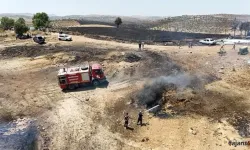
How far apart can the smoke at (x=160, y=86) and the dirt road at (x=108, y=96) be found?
57.7 inches

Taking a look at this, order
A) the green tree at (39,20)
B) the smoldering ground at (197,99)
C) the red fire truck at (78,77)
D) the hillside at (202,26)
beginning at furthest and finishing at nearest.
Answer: the hillside at (202,26), the green tree at (39,20), the red fire truck at (78,77), the smoldering ground at (197,99)

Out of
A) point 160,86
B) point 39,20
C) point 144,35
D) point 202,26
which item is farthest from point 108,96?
point 202,26

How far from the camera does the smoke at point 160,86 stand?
30.3 m

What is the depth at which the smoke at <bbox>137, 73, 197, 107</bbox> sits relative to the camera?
3030cm

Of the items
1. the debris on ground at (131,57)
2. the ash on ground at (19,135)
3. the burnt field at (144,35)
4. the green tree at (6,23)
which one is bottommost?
the ash on ground at (19,135)

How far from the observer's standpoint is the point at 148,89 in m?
32.2

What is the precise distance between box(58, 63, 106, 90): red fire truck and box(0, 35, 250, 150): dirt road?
1076 millimetres

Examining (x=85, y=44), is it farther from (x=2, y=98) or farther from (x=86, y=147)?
(x=86, y=147)

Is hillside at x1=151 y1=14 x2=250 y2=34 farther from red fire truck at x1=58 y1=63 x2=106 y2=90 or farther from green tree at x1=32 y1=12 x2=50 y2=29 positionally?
red fire truck at x1=58 y1=63 x2=106 y2=90

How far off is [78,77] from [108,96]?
4.74 metres

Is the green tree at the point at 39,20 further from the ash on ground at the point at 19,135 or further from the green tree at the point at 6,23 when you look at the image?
the ash on ground at the point at 19,135

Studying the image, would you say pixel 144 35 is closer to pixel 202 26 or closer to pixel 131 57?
pixel 131 57

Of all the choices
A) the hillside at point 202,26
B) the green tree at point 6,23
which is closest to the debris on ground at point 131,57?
the hillside at point 202,26

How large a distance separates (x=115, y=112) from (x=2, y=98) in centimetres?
1462
